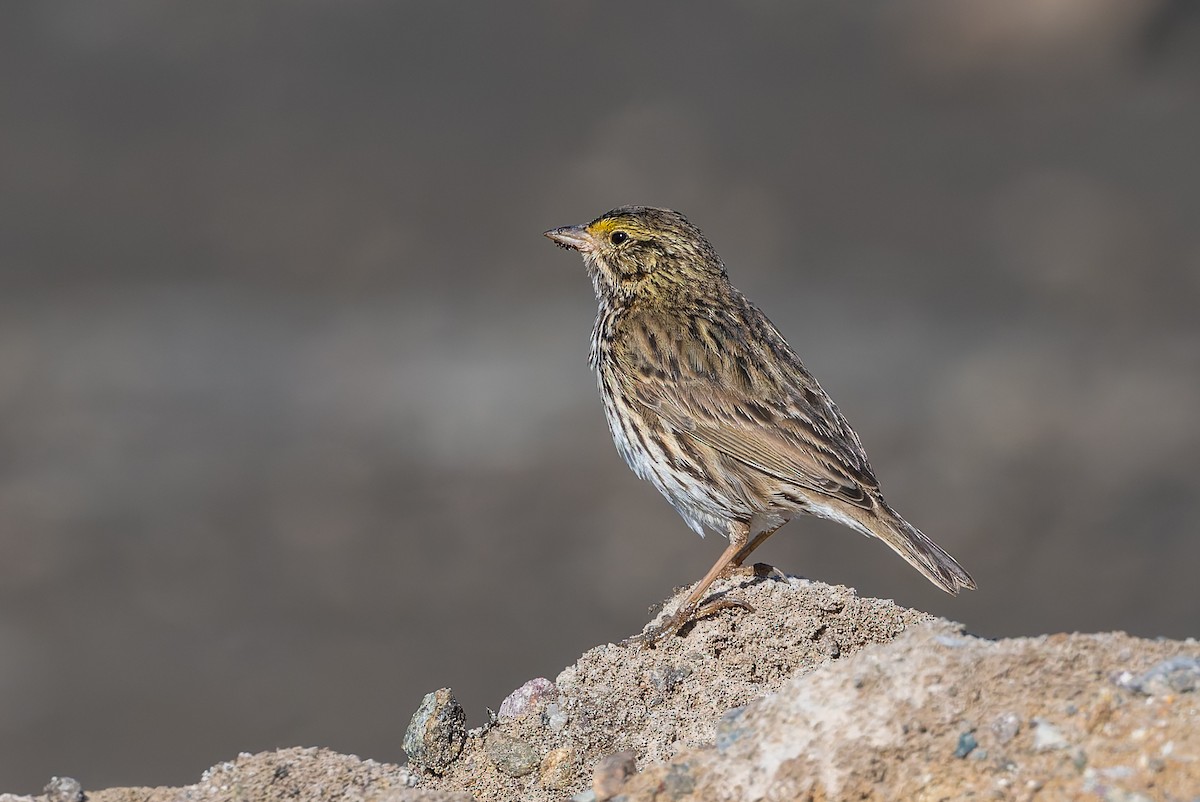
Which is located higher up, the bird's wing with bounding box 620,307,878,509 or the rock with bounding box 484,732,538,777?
the bird's wing with bounding box 620,307,878,509

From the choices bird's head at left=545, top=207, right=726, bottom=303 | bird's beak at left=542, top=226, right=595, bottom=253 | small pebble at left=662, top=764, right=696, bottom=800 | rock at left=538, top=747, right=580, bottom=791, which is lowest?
small pebble at left=662, top=764, right=696, bottom=800

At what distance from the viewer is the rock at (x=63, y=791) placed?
11.4ft

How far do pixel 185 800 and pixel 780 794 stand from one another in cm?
162

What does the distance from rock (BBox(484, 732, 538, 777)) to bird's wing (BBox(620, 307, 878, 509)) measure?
2124mm

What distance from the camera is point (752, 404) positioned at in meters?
6.33

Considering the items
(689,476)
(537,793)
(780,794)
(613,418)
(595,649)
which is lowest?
(780,794)

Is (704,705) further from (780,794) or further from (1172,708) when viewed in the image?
(1172,708)

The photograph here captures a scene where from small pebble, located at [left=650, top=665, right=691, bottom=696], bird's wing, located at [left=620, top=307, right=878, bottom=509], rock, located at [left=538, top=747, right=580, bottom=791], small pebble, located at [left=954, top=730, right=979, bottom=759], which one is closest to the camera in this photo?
small pebble, located at [left=954, top=730, right=979, bottom=759]

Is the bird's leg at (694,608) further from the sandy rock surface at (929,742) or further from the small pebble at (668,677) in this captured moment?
the sandy rock surface at (929,742)

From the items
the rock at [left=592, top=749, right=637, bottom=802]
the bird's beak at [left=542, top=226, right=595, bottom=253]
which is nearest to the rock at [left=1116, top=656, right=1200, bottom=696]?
the rock at [left=592, top=749, right=637, bottom=802]

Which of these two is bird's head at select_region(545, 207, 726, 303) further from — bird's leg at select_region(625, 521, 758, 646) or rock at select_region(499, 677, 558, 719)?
rock at select_region(499, 677, 558, 719)

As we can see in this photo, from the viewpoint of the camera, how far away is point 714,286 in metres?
7.09

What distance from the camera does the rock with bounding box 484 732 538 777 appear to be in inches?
174

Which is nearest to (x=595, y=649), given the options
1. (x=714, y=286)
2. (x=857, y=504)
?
(x=857, y=504)
